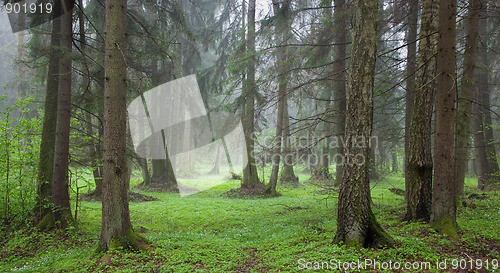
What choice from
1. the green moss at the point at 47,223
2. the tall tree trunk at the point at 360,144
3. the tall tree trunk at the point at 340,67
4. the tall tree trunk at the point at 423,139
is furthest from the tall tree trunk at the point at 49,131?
the tall tree trunk at the point at 423,139

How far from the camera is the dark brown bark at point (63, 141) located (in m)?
6.80

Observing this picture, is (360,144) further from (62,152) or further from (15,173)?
(15,173)

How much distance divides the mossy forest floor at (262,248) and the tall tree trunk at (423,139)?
21.3 inches

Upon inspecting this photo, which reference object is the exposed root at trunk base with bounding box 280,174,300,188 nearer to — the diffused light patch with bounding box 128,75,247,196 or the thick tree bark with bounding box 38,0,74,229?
the diffused light patch with bounding box 128,75,247,196

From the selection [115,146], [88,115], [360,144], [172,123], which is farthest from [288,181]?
[115,146]

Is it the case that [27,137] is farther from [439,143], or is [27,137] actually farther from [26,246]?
[439,143]

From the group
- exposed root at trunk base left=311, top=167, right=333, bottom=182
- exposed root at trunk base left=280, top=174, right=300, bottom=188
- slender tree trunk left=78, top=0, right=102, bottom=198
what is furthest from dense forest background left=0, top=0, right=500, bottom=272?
exposed root at trunk base left=311, top=167, right=333, bottom=182

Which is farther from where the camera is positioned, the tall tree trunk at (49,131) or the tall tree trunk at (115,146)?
the tall tree trunk at (49,131)

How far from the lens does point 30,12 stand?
7.21 m

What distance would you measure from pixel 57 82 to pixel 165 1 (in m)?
4.32

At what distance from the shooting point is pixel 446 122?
5129 mm

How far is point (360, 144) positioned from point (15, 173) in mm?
7750

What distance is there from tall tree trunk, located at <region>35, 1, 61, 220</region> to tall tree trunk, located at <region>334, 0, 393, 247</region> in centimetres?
637

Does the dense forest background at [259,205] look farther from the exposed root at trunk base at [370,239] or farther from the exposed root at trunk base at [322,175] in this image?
the exposed root at trunk base at [322,175]
